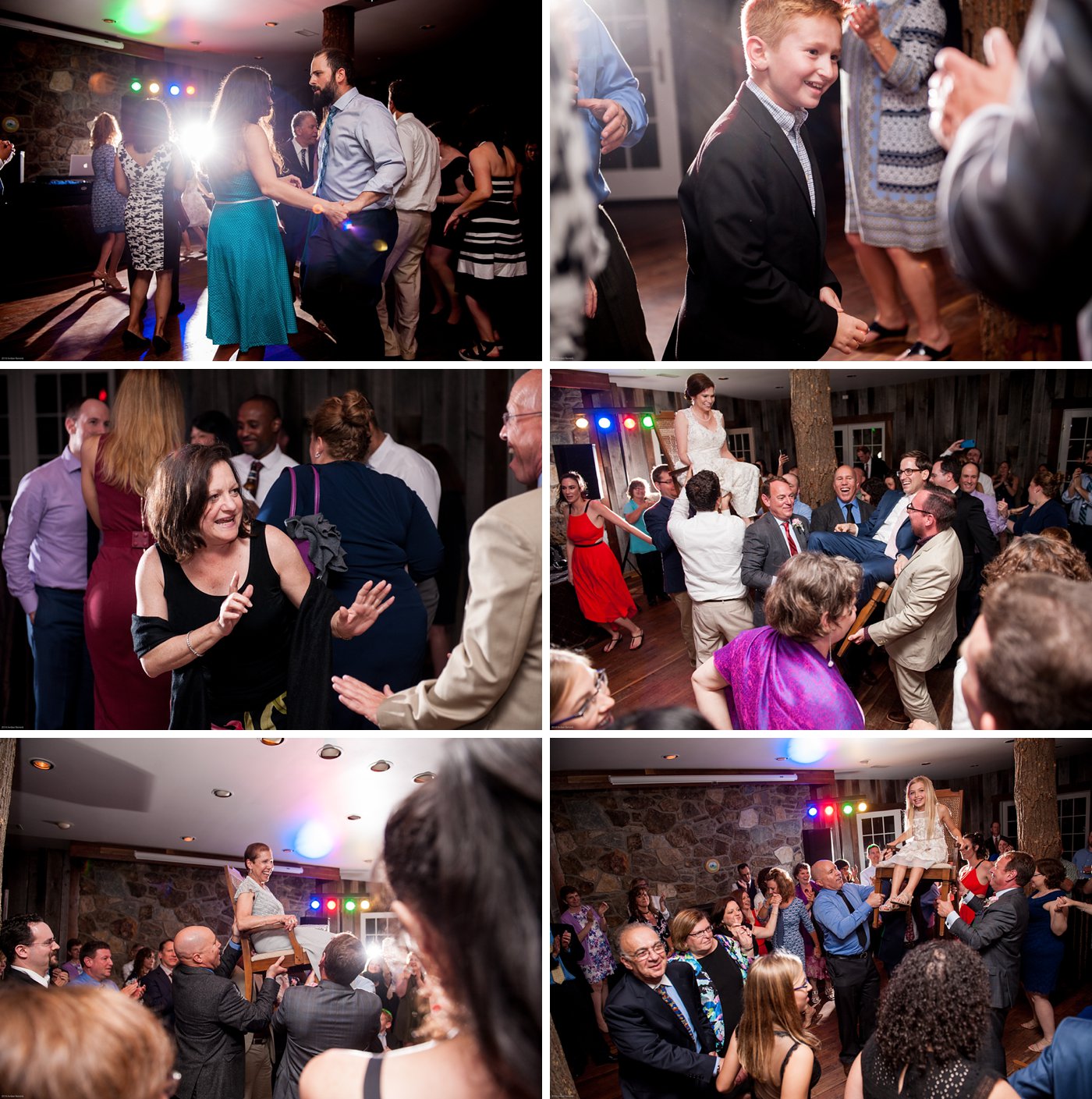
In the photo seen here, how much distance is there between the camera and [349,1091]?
8.67 ft

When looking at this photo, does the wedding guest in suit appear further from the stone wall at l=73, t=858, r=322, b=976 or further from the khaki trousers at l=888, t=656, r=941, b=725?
the stone wall at l=73, t=858, r=322, b=976

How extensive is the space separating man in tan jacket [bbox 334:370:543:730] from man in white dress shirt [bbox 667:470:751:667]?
15.6 inches

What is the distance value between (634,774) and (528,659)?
0.44 meters

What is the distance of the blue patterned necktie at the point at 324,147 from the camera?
2867mm

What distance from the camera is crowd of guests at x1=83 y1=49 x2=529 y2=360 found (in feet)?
9.47

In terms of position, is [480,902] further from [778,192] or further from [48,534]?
[778,192]

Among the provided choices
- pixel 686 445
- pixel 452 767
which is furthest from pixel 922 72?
pixel 452 767

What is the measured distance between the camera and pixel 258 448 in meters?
2.95

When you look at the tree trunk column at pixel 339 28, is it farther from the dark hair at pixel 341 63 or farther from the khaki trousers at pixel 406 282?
the khaki trousers at pixel 406 282

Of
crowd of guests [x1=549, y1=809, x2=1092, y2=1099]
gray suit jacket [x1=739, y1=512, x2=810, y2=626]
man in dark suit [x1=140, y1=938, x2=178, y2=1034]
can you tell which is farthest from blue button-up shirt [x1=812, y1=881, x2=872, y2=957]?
man in dark suit [x1=140, y1=938, x2=178, y2=1034]

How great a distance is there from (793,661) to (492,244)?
1.38m

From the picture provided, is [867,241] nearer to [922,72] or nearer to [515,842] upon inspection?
[922,72]

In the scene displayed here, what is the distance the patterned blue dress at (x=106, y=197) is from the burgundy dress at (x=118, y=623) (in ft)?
1.97

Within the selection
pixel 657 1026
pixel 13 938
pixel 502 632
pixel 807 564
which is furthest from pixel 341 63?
pixel 657 1026
